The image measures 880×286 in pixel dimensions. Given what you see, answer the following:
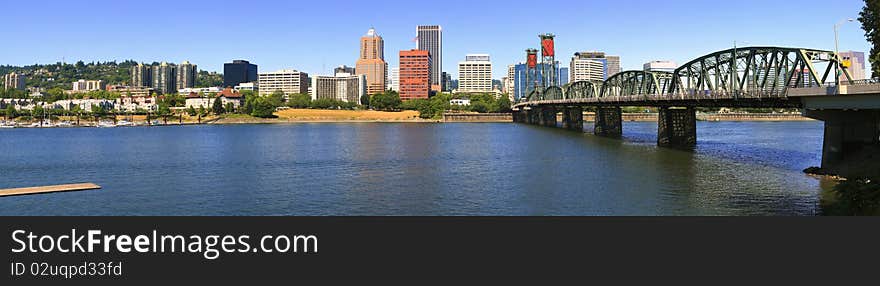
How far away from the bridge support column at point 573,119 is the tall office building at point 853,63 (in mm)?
98954

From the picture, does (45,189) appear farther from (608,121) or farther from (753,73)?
(608,121)

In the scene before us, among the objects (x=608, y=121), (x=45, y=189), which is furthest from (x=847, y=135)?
(x=608, y=121)

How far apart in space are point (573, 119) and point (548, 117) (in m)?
28.2

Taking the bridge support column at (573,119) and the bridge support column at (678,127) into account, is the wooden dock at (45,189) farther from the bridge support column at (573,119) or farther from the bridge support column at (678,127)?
the bridge support column at (573,119)

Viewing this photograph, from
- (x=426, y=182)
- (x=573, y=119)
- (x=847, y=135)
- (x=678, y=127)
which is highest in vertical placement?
(x=573, y=119)

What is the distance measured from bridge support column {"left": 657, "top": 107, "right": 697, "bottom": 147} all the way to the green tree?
49121mm

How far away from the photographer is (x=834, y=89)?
44.1 m

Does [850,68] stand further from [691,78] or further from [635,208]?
[691,78]

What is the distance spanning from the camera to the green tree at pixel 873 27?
1275 inches

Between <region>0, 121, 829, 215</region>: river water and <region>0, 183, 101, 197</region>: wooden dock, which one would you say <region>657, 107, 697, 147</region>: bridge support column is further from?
<region>0, 183, 101, 197</region>: wooden dock

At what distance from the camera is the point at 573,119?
15712cm

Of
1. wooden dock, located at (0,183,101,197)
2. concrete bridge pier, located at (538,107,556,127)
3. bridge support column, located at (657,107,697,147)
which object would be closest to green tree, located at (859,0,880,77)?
wooden dock, located at (0,183,101,197)
